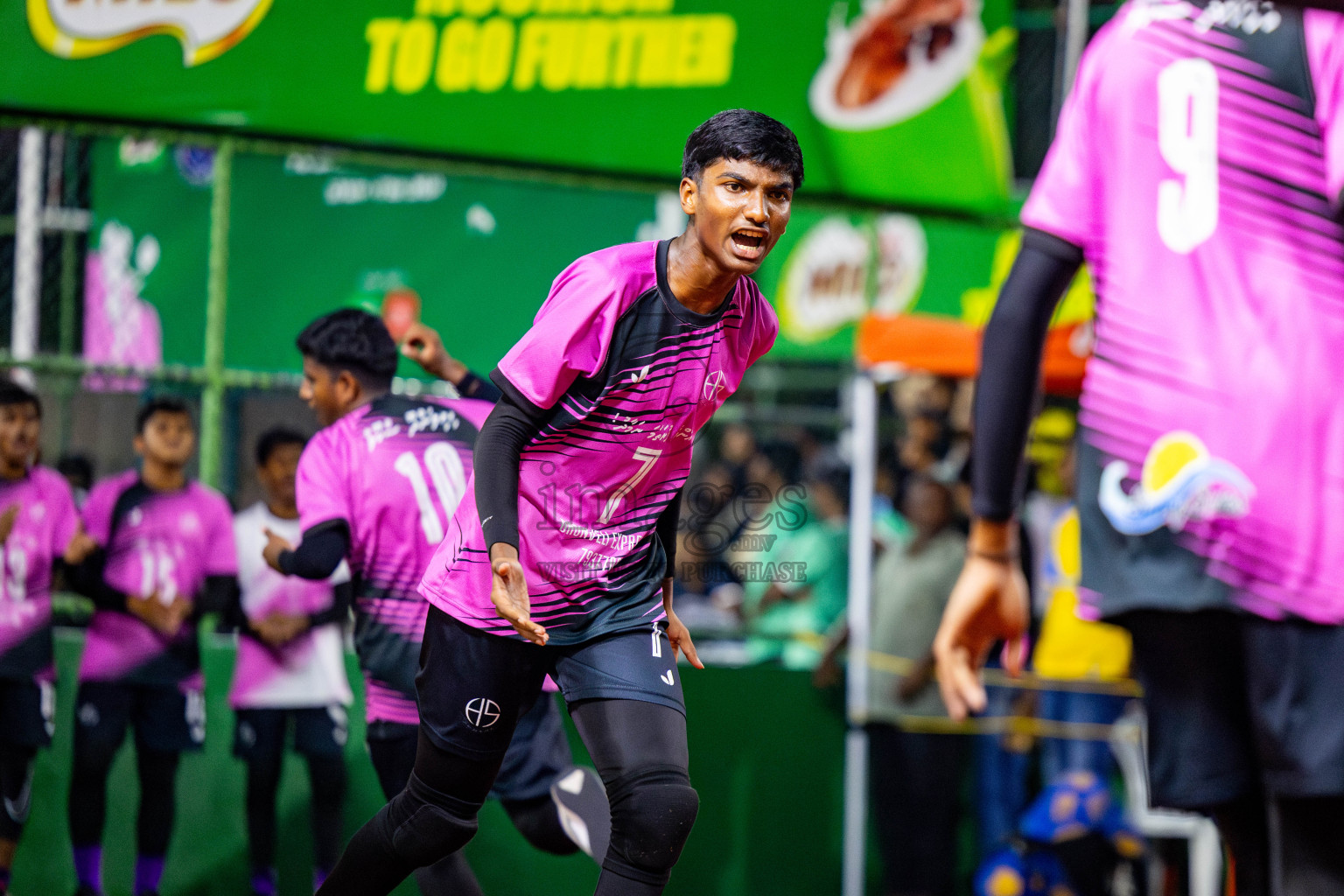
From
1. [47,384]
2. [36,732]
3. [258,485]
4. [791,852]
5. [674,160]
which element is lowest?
[791,852]

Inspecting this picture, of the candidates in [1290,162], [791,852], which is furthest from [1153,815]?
[1290,162]

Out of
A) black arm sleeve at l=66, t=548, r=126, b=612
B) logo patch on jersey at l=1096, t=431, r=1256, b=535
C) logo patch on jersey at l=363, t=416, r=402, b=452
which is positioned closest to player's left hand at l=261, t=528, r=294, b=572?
logo patch on jersey at l=363, t=416, r=402, b=452

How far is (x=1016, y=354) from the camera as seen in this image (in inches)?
88.0

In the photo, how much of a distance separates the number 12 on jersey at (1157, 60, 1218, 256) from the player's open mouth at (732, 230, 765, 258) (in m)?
1.07

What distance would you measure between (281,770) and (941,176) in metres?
4.01

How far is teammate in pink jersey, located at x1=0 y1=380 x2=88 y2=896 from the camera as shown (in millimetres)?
5449

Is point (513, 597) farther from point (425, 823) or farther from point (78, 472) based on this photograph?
point (78, 472)

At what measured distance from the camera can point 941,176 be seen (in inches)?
257

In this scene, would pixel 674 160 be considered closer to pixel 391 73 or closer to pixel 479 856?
pixel 391 73

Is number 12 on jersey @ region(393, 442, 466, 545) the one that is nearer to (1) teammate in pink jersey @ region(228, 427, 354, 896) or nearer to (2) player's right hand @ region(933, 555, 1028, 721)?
(1) teammate in pink jersey @ region(228, 427, 354, 896)

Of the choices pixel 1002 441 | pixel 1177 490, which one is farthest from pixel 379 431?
pixel 1177 490

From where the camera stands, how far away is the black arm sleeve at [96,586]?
558cm

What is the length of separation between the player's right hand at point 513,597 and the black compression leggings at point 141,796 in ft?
10.9

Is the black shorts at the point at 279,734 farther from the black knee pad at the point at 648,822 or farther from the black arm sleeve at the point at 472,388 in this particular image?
the black knee pad at the point at 648,822
